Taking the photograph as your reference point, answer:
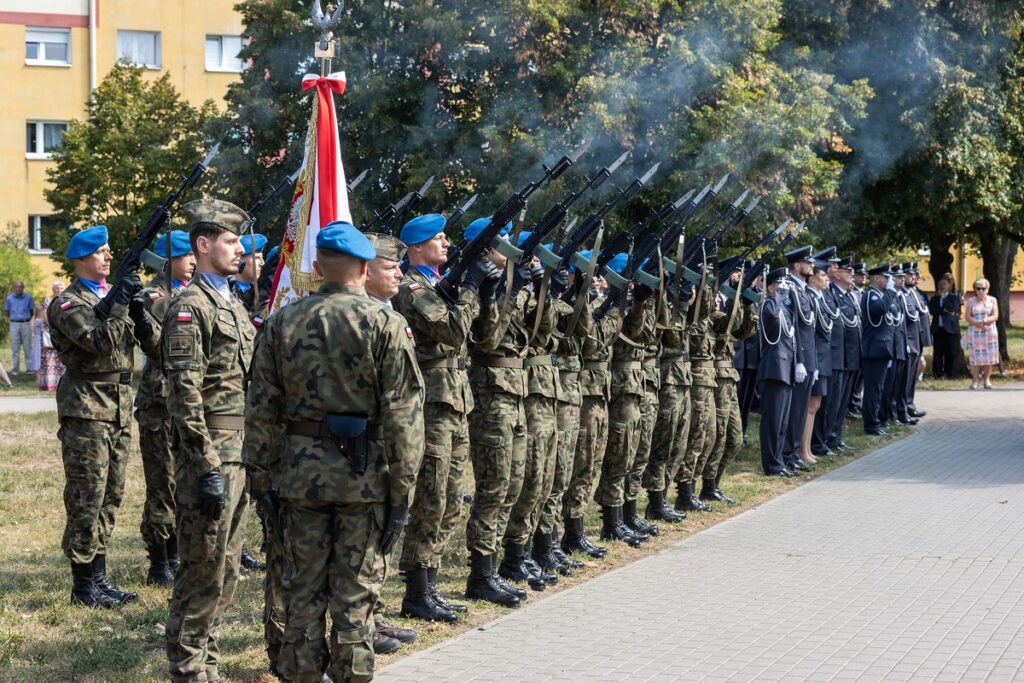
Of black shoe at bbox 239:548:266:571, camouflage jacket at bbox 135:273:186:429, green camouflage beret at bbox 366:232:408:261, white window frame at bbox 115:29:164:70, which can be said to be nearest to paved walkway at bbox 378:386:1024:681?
green camouflage beret at bbox 366:232:408:261

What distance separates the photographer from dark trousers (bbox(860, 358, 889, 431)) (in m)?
17.2

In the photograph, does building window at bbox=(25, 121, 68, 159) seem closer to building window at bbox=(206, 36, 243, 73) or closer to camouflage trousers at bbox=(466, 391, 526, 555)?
building window at bbox=(206, 36, 243, 73)

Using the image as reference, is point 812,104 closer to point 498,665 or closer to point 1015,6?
point 1015,6

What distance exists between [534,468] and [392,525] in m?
2.91

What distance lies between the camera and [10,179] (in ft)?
132

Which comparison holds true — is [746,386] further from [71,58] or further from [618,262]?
[71,58]

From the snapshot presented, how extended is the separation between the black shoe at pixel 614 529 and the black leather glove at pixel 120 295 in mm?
3903

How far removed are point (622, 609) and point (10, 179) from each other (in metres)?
36.3

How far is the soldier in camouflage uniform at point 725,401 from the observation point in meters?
11.7

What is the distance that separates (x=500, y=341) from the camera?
25.6ft

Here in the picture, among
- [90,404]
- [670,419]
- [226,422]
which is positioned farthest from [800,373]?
[226,422]

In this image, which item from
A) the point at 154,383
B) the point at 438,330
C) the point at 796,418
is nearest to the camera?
the point at 438,330

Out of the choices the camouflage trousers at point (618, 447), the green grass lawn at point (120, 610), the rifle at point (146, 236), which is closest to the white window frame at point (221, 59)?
the green grass lawn at point (120, 610)

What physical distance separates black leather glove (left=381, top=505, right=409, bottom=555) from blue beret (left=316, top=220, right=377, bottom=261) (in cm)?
96
